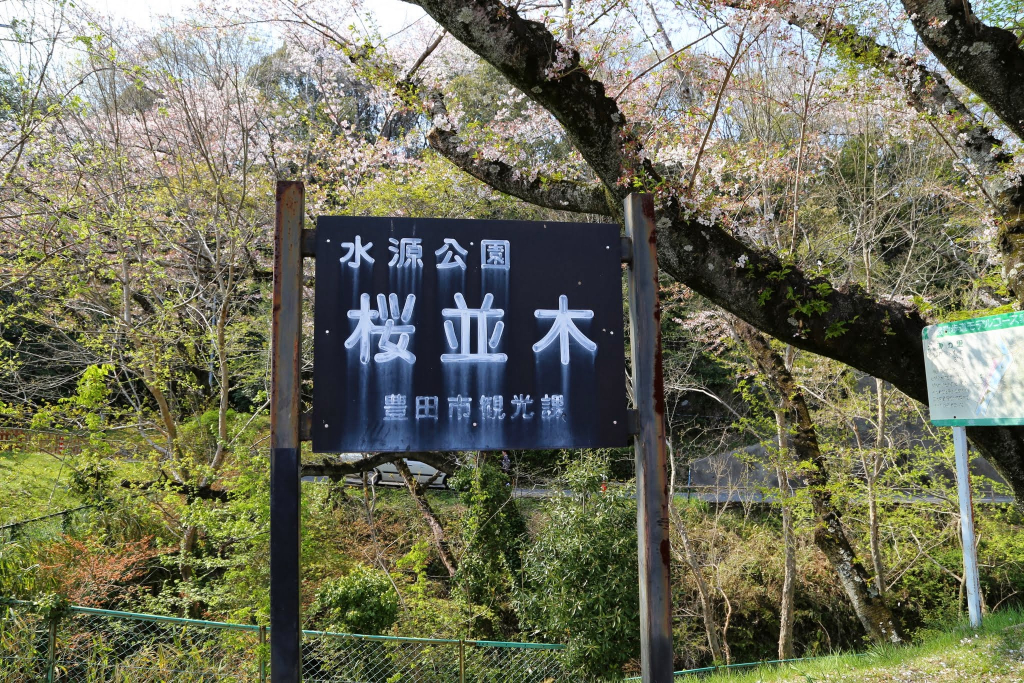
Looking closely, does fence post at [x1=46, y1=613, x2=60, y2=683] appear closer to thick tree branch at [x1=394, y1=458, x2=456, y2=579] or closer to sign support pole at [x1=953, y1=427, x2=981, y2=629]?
thick tree branch at [x1=394, y1=458, x2=456, y2=579]

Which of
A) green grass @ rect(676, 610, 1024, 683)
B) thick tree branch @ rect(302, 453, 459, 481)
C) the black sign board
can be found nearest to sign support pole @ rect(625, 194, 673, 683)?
the black sign board

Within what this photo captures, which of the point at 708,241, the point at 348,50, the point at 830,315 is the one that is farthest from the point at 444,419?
the point at 348,50

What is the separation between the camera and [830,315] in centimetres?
371

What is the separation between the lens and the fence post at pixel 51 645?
4.89 meters

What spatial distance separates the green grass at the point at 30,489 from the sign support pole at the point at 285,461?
20.8 ft

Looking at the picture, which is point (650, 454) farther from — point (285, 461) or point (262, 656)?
point (262, 656)

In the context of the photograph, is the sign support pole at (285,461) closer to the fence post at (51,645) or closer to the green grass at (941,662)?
the green grass at (941,662)

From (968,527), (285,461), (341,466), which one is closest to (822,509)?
(968,527)

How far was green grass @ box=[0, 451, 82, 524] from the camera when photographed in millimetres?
7215

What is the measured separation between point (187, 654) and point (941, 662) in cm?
536

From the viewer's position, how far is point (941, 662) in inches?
156

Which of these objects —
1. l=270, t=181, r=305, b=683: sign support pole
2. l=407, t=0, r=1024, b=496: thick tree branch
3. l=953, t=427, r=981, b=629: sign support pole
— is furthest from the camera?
l=953, t=427, r=981, b=629: sign support pole

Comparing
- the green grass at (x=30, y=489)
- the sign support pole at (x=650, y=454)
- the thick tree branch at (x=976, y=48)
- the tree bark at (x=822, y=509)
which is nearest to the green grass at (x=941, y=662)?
the tree bark at (x=822, y=509)

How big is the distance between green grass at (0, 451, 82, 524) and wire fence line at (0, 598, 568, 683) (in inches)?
80.1
